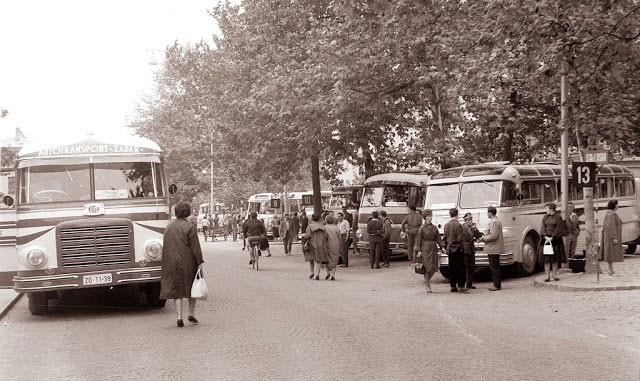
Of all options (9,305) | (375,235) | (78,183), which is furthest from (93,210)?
(375,235)

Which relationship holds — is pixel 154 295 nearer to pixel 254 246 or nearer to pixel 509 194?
pixel 509 194

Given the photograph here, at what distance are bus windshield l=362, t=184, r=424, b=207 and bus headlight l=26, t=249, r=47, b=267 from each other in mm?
18934

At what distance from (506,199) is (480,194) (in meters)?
0.73

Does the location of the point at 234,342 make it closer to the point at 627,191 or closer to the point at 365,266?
the point at 365,266

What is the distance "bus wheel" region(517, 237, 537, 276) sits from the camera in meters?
22.4

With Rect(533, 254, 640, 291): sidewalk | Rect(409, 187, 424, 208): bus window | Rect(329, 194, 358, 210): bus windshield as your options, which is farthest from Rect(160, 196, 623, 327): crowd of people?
Rect(329, 194, 358, 210): bus windshield

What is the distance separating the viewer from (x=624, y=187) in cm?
2828

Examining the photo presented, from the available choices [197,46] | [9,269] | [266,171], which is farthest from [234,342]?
[197,46]

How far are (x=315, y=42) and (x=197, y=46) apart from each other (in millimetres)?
18099

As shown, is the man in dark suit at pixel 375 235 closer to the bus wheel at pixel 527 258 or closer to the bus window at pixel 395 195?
the bus window at pixel 395 195

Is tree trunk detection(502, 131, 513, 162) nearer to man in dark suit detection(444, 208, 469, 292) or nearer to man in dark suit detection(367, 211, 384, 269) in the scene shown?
man in dark suit detection(367, 211, 384, 269)

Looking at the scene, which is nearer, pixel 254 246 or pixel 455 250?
pixel 455 250

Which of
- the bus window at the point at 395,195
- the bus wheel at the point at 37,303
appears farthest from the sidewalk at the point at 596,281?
the bus wheel at the point at 37,303

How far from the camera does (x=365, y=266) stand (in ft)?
95.8
